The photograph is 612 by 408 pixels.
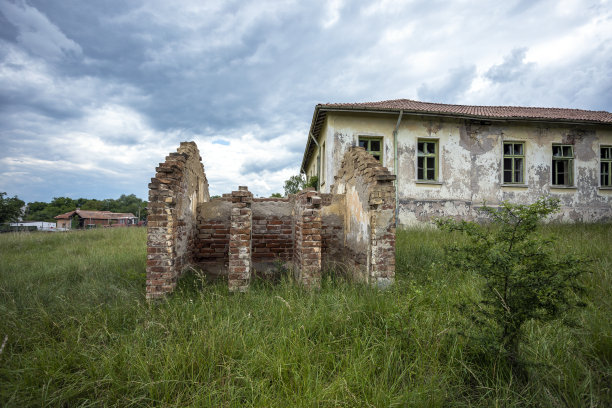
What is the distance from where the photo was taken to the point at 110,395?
6.76 ft

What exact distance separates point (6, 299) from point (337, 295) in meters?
4.96

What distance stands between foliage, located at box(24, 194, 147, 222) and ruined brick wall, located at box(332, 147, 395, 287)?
62659mm

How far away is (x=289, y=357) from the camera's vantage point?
2.36 m

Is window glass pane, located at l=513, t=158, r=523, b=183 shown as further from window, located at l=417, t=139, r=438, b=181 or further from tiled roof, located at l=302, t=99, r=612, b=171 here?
window, located at l=417, t=139, r=438, b=181

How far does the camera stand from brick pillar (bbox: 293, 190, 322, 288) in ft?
14.0

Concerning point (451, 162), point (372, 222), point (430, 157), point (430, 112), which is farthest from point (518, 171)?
point (372, 222)

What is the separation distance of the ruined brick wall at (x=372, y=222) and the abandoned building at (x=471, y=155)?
18.6 ft

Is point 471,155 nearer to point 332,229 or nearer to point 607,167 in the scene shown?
point 607,167

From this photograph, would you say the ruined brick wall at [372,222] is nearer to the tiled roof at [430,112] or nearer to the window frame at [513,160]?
the tiled roof at [430,112]

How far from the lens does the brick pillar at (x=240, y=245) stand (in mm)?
4168

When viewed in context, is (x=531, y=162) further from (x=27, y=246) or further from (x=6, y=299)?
(x=27, y=246)

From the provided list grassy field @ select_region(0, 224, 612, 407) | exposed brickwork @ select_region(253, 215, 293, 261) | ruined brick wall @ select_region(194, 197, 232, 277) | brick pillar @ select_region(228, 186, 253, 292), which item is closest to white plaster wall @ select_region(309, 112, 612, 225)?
exposed brickwork @ select_region(253, 215, 293, 261)

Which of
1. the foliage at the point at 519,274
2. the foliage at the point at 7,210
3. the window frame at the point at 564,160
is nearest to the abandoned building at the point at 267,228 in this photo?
the foliage at the point at 519,274

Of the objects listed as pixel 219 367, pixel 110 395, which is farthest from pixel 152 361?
pixel 219 367
